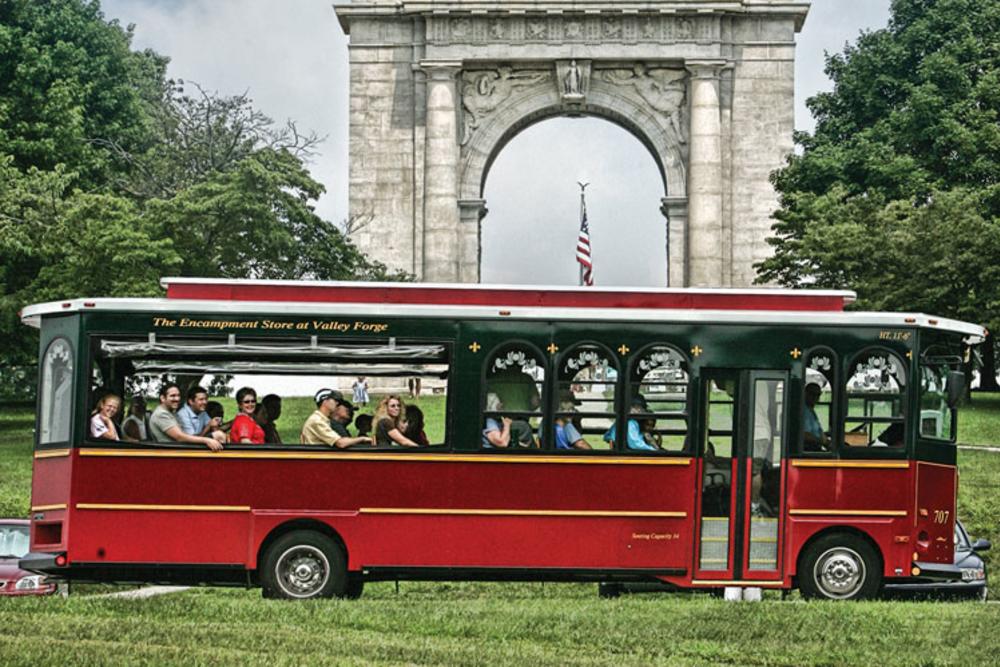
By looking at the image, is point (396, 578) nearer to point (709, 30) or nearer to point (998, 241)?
point (998, 241)

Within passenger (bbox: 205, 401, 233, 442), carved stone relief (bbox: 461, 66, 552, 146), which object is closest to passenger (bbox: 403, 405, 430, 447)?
passenger (bbox: 205, 401, 233, 442)

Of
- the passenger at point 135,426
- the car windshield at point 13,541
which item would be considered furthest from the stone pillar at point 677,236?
the passenger at point 135,426

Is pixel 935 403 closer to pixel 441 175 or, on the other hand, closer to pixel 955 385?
pixel 955 385

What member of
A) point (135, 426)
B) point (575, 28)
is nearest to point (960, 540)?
point (135, 426)

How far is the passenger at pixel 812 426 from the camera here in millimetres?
19828

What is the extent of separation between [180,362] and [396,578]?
316 centimetres

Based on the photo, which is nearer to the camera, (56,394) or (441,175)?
(56,394)

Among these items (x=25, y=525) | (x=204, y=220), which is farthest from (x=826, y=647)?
(x=204, y=220)

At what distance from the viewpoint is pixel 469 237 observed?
6325 cm

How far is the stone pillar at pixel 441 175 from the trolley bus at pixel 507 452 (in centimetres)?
4267

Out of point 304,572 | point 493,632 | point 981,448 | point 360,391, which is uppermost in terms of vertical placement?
point 360,391

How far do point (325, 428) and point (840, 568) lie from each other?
220 inches

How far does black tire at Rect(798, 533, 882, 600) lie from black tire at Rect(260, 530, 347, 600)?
4.84 metres

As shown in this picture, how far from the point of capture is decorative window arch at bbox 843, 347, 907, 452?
19906 millimetres
